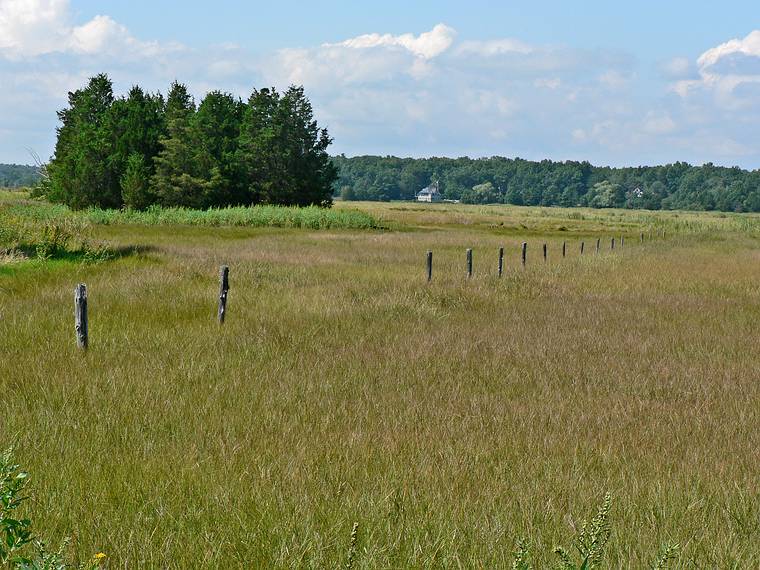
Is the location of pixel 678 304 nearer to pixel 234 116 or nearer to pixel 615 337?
pixel 615 337

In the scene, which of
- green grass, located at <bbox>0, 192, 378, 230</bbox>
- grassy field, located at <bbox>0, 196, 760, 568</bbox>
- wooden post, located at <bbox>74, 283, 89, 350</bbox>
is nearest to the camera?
grassy field, located at <bbox>0, 196, 760, 568</bbox>

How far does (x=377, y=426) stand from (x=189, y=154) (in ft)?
186

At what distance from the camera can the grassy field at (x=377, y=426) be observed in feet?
14.4

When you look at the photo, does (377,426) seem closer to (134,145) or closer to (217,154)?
(217,154)

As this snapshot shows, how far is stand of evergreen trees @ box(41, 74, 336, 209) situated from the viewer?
198 feet

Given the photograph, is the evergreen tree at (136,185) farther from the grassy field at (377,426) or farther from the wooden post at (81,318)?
the wooden post at (81,318)

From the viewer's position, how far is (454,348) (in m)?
10.9

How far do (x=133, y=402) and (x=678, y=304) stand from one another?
13241mm

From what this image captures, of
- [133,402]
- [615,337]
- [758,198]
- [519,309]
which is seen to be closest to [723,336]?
[615,337]

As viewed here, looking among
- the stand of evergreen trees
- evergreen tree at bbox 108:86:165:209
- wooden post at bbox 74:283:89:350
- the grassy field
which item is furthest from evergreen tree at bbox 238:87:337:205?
wooden post at bbox 74:283:89:350

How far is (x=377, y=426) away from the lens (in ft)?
22.4

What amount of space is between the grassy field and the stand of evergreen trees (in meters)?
45.5

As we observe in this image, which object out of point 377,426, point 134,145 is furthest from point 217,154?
point 377,426

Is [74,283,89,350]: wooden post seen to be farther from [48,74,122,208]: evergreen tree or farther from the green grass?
[48,74,122,208]: evergreen tree
